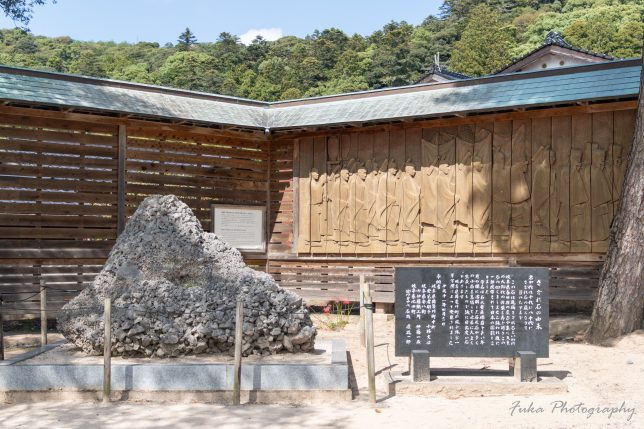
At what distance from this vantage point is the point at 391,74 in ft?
128

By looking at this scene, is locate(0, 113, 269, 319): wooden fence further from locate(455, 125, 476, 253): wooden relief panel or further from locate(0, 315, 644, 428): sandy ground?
locate(0, 315, 644, 428): sandy ground

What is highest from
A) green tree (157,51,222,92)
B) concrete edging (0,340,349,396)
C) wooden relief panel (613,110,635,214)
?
green tree (157,51,222,92)

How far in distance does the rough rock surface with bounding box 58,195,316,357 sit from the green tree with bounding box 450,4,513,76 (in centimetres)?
2935

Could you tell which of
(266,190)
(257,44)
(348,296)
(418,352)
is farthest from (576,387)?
(257,44)

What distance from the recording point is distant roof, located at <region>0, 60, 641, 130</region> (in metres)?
11.4

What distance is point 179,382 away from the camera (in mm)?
7344

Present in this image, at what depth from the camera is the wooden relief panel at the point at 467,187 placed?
1153cm

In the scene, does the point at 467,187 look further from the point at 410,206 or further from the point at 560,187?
the point at 560,187

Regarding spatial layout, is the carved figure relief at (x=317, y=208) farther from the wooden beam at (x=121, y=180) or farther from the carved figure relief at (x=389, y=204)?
the wooden beam at (x=121, y=180)

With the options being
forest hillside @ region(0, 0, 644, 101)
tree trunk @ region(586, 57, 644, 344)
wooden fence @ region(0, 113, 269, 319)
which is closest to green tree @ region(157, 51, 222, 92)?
forest hillside @ region(0, 0, 644, 101)

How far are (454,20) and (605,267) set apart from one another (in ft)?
140

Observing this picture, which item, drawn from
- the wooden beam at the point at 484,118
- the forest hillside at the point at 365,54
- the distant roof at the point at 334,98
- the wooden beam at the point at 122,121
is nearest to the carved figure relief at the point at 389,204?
the wooden beam at the point at 484,118

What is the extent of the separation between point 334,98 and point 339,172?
1680mm

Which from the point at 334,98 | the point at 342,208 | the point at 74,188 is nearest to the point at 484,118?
the point at 342,208
